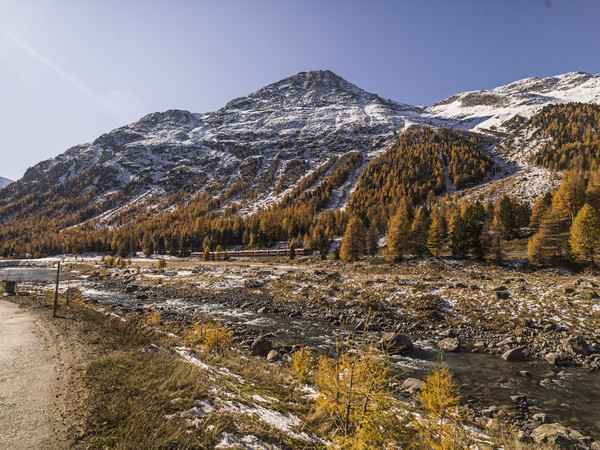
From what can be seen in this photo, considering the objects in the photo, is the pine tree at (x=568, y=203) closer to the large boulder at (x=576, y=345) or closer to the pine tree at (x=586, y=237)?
the pine tree at (x=586, y=237)

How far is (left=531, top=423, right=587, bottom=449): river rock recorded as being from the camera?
916 cm

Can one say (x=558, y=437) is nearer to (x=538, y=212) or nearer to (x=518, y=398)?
(x=518, y=398)

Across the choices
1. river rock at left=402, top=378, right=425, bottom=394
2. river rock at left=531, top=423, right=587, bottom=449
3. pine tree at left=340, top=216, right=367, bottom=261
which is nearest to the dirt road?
river rock at left=402, top=378, right=425, bottom=394

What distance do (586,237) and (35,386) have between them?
62091mm

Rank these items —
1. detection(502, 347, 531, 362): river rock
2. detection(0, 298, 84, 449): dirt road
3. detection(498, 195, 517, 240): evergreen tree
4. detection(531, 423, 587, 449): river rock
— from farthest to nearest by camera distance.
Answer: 1. detection(498, 195, 517, 240): evergreen tree
2. detection(502, 347, 531, 362): river rock
3. detection(531, 423, 587, 449): river rock
4. detection(0, 298, 84, 449): dirt road

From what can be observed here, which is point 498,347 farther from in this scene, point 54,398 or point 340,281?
point 54,398

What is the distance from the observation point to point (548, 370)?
53.4ft

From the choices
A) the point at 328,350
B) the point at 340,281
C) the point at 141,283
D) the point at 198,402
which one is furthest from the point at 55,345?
the point at 141,283

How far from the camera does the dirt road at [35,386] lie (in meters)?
5.11

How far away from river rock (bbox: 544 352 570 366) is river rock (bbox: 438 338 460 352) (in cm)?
540

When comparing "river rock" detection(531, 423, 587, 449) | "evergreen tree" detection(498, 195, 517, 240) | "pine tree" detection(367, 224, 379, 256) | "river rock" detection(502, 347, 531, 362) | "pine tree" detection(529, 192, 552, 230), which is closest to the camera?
"river rock" detection(531, 423, 587, 449)

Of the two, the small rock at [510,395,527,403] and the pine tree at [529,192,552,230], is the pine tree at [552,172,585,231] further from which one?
the small rock at [510,395,527,403]

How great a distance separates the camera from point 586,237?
3944cm

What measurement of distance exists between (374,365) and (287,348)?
14.1 metres
